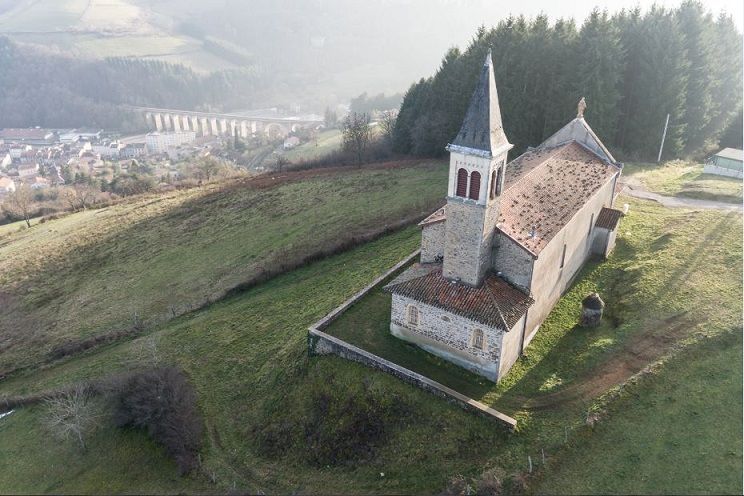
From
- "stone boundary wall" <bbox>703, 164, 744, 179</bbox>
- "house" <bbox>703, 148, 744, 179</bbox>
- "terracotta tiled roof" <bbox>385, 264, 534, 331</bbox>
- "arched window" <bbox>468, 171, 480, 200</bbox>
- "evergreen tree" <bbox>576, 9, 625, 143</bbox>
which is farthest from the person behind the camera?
"evergreen tree" <bbox>576, 9, 625, 143</bbox>

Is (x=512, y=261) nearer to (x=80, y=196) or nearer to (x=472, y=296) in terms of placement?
(x=472, y=296)

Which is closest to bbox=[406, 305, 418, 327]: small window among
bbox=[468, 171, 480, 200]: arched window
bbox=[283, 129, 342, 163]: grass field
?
bbox=[468, 171, 480, 200]: arched window

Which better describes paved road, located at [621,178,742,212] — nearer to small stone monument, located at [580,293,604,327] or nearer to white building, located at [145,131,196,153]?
small stone monument, located at [580,293,604,327]

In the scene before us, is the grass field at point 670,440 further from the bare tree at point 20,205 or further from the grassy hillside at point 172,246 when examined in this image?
the bare tree at point 20,205

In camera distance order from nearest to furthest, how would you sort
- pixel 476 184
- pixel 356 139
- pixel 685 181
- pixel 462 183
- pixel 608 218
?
pixel 476 184
pixel 462 183
pixel 608 218
pixel 685 181
pixel 356 139

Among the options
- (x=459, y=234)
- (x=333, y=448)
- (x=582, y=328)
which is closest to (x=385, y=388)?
(x=333, y=448)

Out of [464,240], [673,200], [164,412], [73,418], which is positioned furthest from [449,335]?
[673,200]
